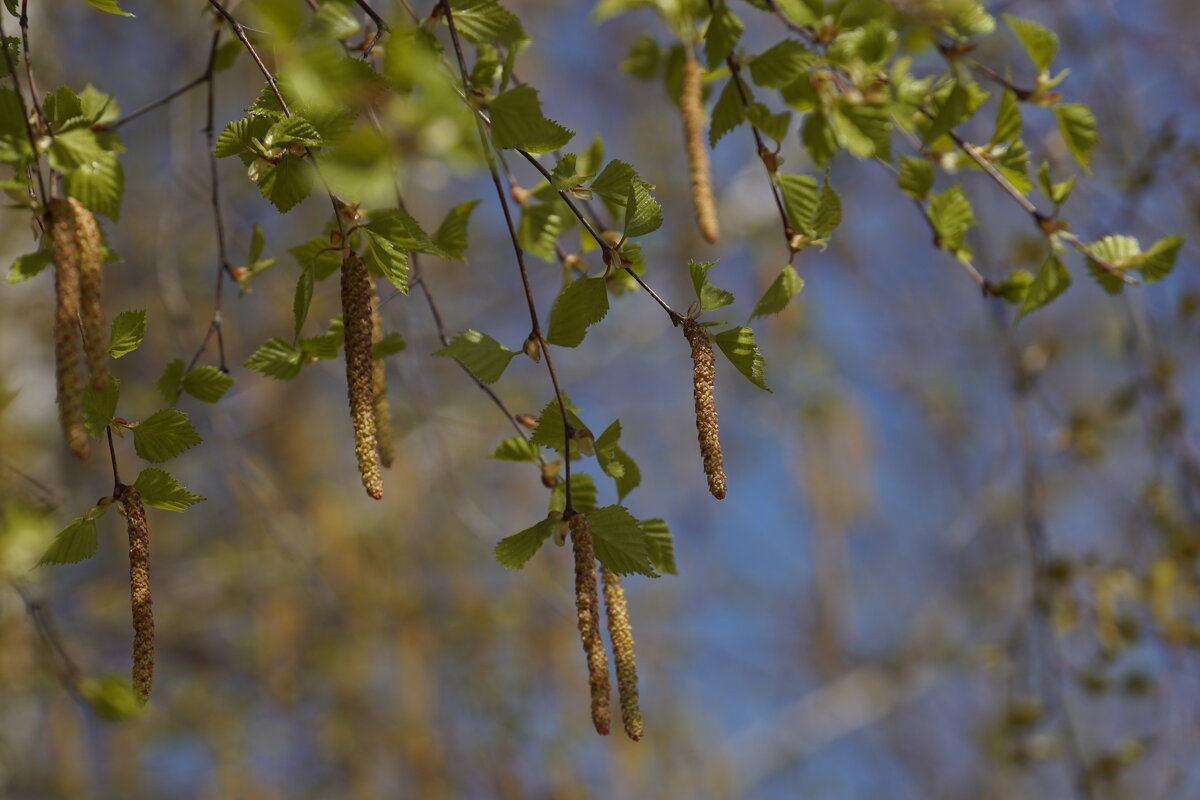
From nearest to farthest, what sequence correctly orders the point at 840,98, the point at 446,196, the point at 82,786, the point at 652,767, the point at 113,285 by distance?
the point at 840,98 < the point at 82,786 < the point at 113,285 < the point at 652,767 < the point at 446,196

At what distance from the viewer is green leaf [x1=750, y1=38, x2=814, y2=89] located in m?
0.87

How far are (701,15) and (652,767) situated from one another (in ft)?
9.88

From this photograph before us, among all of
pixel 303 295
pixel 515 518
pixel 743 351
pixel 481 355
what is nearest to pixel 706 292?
pixel 743 351

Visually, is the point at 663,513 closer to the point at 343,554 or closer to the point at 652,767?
the point at 652,767

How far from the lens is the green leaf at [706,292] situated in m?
0.74

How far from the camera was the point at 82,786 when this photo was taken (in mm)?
2395

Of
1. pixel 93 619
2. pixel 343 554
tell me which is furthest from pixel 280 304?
pixel 93 619

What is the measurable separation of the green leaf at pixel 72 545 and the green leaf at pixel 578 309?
1.13 feet

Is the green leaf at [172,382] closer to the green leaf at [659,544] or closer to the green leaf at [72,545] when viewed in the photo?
the green leaf at [72,545]

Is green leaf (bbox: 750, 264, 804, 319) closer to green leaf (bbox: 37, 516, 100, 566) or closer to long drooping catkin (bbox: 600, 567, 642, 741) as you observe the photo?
long drooping catkin (bbox: 600, 567, 642, 741)

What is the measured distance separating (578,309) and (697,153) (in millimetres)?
314

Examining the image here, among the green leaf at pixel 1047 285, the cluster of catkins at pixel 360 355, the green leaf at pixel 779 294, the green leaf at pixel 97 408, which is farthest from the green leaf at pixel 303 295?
the green leaf at pixel 1047 285

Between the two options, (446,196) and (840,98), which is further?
(446,196)

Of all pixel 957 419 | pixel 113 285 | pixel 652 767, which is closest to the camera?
pixel 113 285
